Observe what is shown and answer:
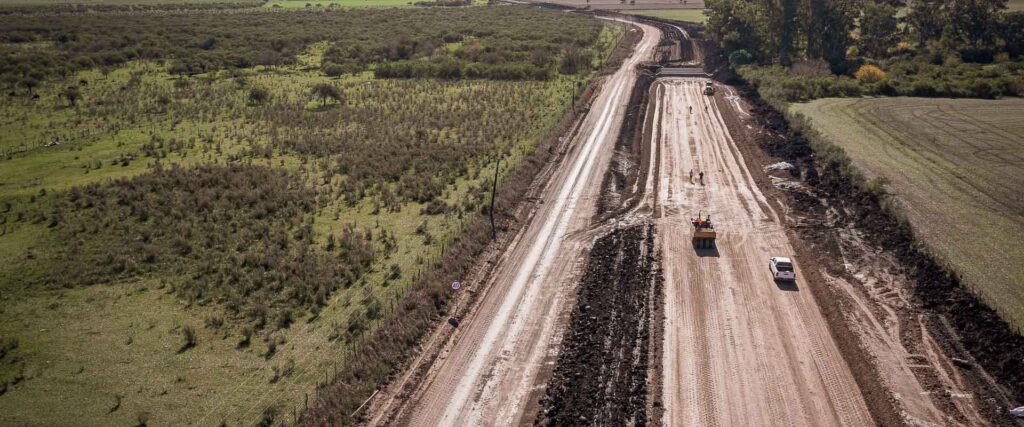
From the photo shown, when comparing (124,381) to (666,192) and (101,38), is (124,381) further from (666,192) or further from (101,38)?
(101,38)

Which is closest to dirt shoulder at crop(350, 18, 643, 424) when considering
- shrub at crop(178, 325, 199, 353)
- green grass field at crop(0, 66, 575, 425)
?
green grass field at crop(0, 66, 575, 425)

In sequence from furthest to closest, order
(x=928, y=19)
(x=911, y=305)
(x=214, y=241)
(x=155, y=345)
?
1. (x=928, y=19)
2. (x=214, y=241)
3. (x=911, y=305)
4. (x=155, y=345)

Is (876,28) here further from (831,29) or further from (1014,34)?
(1014,34)

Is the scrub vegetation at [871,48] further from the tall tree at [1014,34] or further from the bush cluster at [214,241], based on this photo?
the bush cluster at [214,241]

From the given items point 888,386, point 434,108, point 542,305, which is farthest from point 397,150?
point 888,386

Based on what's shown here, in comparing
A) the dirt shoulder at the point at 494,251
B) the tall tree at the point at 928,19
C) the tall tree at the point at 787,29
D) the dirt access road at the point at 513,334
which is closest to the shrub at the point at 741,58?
the tall tree at the point at 787,29

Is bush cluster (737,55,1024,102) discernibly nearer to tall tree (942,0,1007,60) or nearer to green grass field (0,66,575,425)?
tall tree (942,0,1007,60)

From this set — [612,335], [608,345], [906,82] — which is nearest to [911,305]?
[612,335]
